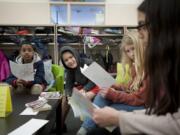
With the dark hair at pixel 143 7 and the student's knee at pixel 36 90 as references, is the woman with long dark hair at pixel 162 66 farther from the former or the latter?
the student's knee at pixel 36 90

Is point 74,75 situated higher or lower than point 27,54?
lower

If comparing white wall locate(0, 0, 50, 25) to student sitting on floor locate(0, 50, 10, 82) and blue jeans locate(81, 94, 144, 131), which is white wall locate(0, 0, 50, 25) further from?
blue jeans locate(81, 94, 144, 131)

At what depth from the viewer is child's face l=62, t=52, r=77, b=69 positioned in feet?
11.1

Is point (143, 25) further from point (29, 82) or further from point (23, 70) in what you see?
point (29, 82)

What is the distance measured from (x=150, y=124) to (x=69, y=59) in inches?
97.4

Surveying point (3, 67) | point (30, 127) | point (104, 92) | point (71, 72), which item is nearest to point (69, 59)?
point (71, 72)

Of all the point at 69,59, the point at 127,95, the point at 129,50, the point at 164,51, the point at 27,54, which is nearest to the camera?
the point at 164,51

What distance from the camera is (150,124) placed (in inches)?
37.9

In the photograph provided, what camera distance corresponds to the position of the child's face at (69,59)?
339 centimetres

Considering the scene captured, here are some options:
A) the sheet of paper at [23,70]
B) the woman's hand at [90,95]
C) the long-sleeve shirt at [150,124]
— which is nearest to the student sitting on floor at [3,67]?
the sheet of paper at [23,70]

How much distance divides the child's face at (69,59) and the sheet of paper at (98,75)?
0.94m

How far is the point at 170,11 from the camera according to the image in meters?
0.88

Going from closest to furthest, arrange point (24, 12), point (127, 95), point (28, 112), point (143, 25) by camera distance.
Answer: point (143, 25) → point (28, 112) → point (127, 95) → point (24, 12)

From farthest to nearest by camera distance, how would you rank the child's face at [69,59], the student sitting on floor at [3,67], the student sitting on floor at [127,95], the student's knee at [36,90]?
the student sitting on floor at [3,67] < the child's face at [69,59] < the student's knee at [36,90] < the student sitting on floor at [127,95]
